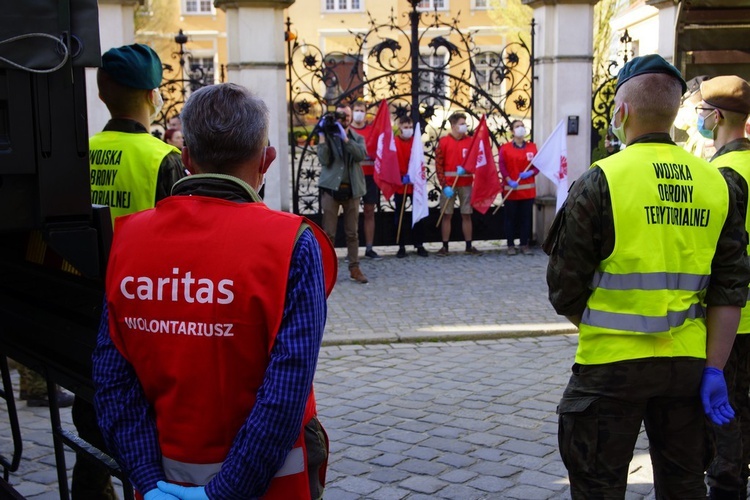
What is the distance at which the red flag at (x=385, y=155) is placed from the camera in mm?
12719

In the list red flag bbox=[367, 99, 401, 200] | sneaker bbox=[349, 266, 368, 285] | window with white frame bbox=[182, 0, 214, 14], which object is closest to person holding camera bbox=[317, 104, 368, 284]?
sneaker bbox=[349, 266, 368, 285]

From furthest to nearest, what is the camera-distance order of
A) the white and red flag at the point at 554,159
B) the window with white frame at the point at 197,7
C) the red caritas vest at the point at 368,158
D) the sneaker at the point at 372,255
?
the window with white frame at the point at 197,7, the sneaker at the point at 372,255, the red caritas vest at the point at 368,158, the white and red flag at the point at 554,159

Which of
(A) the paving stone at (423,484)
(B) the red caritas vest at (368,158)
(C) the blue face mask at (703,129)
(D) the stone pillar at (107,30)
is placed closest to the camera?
(C) the blue face mask at (703,129)

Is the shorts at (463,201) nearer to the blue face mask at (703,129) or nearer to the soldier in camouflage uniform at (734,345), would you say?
the blue face mask at (703,129)

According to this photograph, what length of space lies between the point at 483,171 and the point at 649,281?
9854mm

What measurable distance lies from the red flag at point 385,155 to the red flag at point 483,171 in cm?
107

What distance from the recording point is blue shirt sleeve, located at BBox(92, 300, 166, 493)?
93.9 inches

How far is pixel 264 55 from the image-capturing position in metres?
12.4

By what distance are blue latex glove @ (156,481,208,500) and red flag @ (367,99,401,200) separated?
34.3 ft

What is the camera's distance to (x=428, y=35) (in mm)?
34125

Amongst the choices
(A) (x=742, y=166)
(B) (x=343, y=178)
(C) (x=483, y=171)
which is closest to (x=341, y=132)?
(B) (x=343, y=178)

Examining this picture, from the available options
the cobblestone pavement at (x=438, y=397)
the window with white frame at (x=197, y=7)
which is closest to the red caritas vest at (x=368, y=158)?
the cobblestone pavement at (x=438, y=397)

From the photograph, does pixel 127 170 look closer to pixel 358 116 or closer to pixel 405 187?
pixel 358 116

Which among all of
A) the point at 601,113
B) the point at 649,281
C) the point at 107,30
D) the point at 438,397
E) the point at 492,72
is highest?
the point at 107,30
